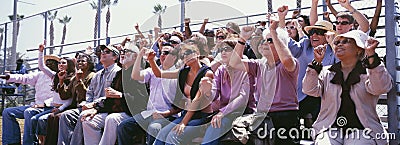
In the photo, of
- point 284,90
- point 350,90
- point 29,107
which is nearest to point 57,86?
point 29,107

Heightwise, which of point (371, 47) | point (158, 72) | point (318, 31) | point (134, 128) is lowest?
point (134, 128)

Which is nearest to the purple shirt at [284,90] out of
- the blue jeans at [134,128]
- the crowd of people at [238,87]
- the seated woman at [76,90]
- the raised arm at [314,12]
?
the crowd of people at [238,87]

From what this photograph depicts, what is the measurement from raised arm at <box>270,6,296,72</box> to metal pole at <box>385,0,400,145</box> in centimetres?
68

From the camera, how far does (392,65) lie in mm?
3271

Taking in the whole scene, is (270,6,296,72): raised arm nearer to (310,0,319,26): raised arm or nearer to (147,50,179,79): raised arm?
(310,0,319,26): raised arm

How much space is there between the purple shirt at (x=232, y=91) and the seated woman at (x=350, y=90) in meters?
0.64

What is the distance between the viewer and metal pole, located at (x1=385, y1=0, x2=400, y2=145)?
10.6 ft

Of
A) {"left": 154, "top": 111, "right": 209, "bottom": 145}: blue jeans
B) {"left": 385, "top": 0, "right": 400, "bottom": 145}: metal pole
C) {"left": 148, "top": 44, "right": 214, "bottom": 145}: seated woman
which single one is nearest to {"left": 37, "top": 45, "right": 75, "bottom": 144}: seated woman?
{"left": 148, "top": 44, "right": 214, "bottom": 145}: seated woman

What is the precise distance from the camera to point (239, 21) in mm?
5141

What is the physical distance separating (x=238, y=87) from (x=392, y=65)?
117 centimetres

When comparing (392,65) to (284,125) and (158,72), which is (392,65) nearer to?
(284,125)

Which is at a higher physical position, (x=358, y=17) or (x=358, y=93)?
(x=358, y=17)

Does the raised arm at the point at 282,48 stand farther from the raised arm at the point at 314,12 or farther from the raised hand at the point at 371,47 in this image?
the raised arm at the point at 314,12

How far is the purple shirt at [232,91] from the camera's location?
3674 mm
